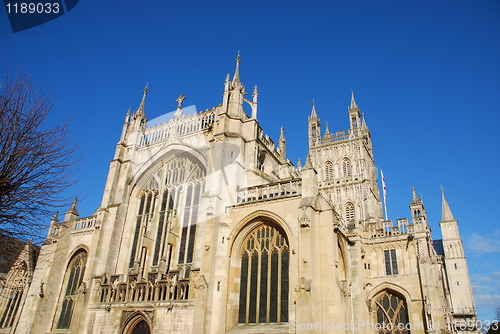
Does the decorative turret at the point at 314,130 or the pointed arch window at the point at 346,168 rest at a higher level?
the decorative turret at the point at 314,130

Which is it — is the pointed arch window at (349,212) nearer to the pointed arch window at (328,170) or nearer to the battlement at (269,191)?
the pointed arch window at (328,170)

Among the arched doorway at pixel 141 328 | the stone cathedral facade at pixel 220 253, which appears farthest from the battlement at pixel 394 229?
the arched doorway at pixel 141 328

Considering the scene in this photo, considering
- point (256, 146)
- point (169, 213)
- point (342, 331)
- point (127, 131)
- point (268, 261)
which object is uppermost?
point (127, 131)

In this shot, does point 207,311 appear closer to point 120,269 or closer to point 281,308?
point 281,308

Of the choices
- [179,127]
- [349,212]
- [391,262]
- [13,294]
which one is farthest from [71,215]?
[349,212]

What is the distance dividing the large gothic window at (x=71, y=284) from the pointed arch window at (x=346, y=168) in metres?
34.6

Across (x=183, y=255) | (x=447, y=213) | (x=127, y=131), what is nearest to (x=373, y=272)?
(x=183, y=255)

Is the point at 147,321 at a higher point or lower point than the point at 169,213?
lower

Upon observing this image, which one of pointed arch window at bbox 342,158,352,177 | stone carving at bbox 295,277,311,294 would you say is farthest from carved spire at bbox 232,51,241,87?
pointed arch window at bbox 342,158,352,177

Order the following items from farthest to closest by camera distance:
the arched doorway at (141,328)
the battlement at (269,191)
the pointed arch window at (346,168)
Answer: the pointed arch window at (346,168)
the arched doorway at (141,328)
the battlement at (269,191)

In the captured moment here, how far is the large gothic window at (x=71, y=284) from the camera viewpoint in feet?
70.4

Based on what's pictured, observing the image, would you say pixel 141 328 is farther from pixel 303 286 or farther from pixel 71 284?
pixel 303 286

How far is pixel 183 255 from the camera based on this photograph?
1936 centimetres

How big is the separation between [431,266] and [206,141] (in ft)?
47.1
